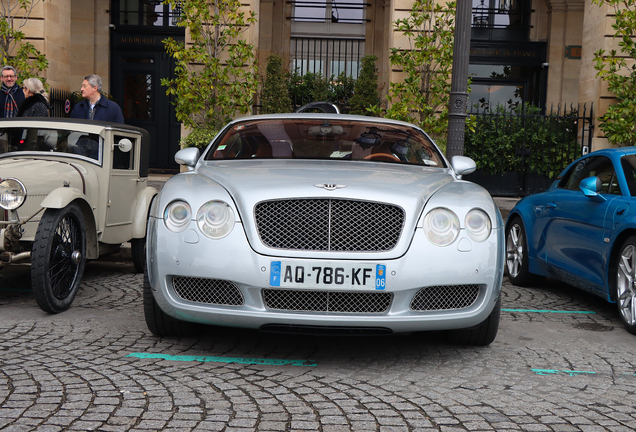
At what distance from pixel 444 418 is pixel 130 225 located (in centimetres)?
446

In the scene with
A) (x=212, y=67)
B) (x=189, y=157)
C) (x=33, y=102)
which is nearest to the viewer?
(x=189, y=157)

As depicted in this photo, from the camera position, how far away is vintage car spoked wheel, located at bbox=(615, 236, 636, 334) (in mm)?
5043

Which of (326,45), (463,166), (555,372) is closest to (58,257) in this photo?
(463,166)

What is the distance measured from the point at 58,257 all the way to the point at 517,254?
4316 mm

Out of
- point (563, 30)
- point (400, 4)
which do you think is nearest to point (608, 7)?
point (400, 4)

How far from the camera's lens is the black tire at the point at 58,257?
4855mm

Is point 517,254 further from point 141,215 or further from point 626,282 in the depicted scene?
point 141,215

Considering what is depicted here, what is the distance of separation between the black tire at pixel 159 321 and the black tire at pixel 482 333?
168cm

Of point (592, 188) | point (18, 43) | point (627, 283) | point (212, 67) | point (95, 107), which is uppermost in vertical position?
point (18, 43)

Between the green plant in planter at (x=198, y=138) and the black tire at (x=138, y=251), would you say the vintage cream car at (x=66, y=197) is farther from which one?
the green plant in planter at (x=198, y=138)

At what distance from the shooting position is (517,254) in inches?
278

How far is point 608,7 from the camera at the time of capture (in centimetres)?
1266

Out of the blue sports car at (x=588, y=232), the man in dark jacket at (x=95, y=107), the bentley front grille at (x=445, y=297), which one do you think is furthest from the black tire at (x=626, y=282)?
the man in dark jacket at (x=95, y=107)

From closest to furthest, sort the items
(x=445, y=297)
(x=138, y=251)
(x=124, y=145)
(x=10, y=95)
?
(x=445, y=297), (x=124, y=145), (x=138, y=251), (x=10, y=95)
